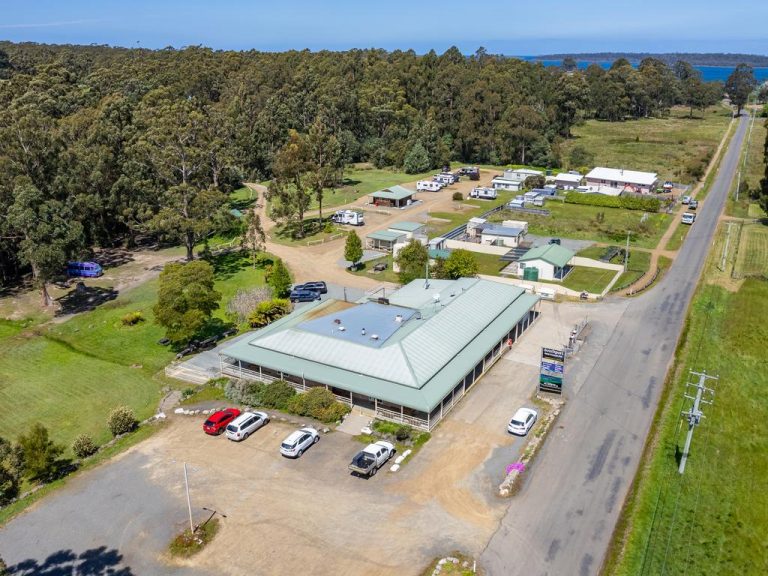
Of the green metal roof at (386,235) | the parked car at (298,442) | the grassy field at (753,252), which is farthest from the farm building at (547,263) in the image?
the parked car at (298,442)

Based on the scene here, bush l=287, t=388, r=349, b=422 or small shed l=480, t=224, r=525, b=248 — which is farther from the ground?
small shed l=480, t=224, r=525, b=248

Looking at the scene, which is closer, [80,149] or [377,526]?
[377,526]

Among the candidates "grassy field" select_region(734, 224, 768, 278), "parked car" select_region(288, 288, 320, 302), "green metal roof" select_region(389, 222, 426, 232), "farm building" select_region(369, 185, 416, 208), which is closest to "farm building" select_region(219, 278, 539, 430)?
"parked car" select_region(288, 288, 320, 302)

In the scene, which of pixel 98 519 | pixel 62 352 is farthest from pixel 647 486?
pixel 62 352

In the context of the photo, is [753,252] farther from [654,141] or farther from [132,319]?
[654,141]

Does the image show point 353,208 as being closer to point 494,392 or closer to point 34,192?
point 34,192

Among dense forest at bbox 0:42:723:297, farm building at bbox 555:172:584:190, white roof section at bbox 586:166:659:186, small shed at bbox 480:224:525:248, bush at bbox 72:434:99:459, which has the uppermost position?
dense forest at bbox 0:42:723:297

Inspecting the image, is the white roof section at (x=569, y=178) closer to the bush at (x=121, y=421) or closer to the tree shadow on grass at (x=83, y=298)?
the tree shadow on grass at (x=83, y=298)

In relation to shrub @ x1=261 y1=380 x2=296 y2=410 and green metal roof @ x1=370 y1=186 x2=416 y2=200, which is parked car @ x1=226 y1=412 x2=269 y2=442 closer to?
shrub @ x1=261 y1=380 x2=296 y2=410
